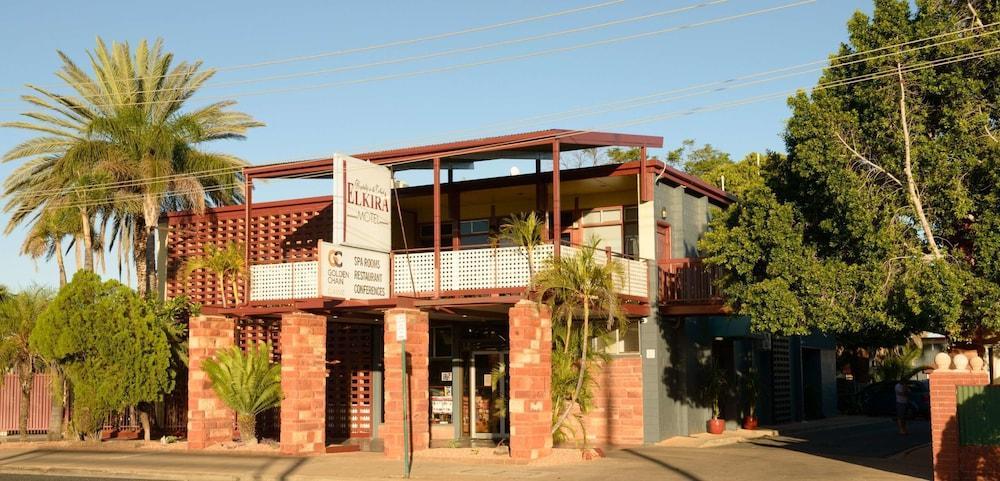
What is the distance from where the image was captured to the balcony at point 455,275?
22984mm

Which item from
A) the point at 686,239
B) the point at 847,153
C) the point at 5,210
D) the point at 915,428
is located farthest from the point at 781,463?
the point at 5,210

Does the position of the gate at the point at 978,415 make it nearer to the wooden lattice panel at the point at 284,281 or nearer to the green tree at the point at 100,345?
the wooden lattice panel at the point at 284,281

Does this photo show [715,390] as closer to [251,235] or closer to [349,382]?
[349,382]

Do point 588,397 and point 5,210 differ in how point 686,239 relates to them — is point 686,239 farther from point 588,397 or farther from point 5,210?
point 5,210

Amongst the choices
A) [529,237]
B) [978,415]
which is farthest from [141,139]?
[978,415]

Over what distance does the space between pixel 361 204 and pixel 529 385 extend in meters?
5.21

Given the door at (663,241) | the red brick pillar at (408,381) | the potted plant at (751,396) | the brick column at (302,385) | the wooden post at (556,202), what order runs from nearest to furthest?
the wooden post at (556,202), the red brick pillar at (408,381), the brick column at (302,385), the door at (663,241), the potted plant at (751,396)

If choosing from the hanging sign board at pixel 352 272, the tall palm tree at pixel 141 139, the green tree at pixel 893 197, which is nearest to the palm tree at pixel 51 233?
the tall palm tree at pixel 141 139

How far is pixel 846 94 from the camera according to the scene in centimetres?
2030

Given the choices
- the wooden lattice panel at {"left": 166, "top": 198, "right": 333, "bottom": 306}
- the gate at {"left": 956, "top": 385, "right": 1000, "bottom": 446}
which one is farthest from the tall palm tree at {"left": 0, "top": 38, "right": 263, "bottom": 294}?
the gate at {"left": 956, "top": 385, "right": 1000, "bottom": 446}

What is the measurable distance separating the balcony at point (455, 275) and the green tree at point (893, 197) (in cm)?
423

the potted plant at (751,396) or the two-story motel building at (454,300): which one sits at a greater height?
the two-story motel building at (454,300)

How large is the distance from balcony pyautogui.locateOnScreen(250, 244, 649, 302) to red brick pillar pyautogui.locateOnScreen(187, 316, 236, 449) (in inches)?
63.1

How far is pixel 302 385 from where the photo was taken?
82.5 ft
